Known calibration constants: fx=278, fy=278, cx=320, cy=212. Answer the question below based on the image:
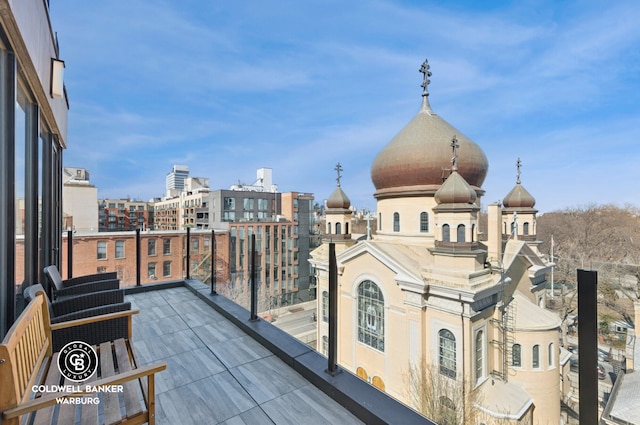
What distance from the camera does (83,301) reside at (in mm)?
3014

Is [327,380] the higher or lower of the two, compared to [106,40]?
lower

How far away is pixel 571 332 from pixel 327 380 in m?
27.0

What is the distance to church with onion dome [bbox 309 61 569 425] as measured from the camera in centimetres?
943

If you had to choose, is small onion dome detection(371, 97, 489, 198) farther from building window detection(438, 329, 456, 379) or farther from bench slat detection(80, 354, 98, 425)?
bench slat detection(80, 354, 98, 425)

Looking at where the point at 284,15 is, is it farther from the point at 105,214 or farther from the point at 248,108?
the point at 105,214

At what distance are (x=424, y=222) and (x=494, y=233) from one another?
2932 millimetres

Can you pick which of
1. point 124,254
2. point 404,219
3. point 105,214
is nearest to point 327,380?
point 404,219

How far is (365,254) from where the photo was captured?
12.5 meters

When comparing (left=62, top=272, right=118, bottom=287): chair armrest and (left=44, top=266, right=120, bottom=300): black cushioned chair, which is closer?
(left=44, top=266, right=120, bottom=300): black cushioned chair

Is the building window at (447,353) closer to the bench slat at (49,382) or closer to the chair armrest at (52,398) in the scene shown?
the chair armrest at (52,398)

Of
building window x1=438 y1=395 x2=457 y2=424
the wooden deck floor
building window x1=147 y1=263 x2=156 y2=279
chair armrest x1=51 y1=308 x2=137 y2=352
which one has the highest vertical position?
chair armrest x1=51 y1=308 x2=137 y2=352

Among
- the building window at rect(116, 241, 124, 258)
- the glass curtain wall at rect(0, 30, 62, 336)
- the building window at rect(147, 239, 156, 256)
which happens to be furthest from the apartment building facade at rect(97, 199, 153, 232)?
the glass curtain wall at rect(0, 30, 62, 336)

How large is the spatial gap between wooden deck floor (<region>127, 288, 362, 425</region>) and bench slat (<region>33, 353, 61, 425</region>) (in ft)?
2.48

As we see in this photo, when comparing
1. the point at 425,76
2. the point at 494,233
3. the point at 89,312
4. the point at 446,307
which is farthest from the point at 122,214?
the point at 89,312
